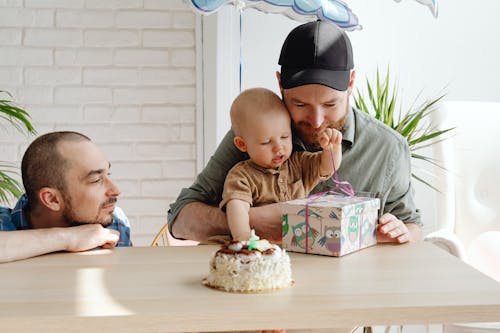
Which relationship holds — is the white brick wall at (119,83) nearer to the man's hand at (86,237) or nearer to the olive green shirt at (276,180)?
the olive green shirt at (276,180)

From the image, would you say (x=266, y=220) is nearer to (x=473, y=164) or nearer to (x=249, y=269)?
(x=249, y=269)

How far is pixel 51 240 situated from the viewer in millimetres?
1803

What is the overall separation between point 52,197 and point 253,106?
2.01ft

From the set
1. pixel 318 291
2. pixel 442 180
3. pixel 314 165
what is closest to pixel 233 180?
pixel 314 165

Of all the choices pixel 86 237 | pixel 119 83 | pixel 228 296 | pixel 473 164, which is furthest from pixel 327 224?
pixel 119 83

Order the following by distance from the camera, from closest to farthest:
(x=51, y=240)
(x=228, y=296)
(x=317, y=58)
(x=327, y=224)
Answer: (x=228, y=296) < (x=327, y=224) < (x=51, y=240) < (x=317, y=58)

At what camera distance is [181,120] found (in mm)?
4070

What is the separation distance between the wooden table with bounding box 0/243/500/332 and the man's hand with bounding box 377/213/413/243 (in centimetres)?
13

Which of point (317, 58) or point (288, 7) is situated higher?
point (288, 7)

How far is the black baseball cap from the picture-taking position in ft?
6.59

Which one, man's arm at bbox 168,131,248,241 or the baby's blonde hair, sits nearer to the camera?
Result: the baby's blonde hair

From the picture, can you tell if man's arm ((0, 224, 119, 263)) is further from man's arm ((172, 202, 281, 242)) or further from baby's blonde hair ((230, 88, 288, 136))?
baby's blonde hair ((230, 88, 288, 136))

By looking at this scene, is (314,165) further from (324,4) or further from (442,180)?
(442,180)

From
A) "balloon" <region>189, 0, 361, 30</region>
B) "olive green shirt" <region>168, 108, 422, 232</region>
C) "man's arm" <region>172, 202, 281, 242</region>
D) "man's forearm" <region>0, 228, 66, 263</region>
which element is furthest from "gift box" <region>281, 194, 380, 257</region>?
"balloon" <region>189, 0, 361, 30</region>
